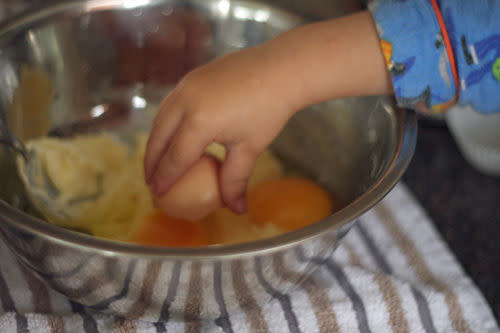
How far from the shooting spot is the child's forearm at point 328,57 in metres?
0.51

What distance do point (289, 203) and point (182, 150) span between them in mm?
173

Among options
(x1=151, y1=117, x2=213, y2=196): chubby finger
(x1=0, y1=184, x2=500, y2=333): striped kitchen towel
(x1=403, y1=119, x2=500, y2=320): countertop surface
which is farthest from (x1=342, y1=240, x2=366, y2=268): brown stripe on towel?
(x1=151, y1=117, x2=213, y2=196): chubby finger

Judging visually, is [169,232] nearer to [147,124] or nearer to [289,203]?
[289,203]

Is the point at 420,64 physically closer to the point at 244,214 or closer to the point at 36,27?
the point at 244,214

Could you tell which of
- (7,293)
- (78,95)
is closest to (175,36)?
(78,95)

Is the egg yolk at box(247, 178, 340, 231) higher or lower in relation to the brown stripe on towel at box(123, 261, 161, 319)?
lower

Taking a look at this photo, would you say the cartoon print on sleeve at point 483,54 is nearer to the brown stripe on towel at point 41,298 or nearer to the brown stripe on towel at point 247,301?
the brown stripe on towel at point 247,301

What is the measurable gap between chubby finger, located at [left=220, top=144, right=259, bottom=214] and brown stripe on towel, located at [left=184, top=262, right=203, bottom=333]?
0.13 meters

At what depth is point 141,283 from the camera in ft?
1.39

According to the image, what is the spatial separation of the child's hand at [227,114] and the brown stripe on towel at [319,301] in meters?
0.12

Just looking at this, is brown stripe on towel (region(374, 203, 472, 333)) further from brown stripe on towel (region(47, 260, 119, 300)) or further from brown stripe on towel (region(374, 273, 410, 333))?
brown stripe on towel (region(47, 260, 119, 300))

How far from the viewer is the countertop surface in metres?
0.65

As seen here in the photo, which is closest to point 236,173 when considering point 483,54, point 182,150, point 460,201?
point 182,150

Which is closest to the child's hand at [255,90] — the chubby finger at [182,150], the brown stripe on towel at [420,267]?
the chubby finger at [182,150]
